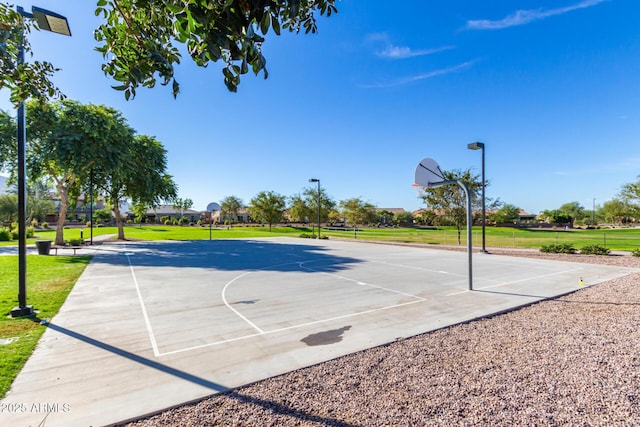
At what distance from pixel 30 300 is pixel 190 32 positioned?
814cm

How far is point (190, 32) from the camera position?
1.89 meters

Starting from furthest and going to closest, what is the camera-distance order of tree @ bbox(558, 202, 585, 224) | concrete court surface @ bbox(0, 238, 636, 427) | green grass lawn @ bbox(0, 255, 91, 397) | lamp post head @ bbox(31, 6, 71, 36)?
tree @ bbox(558, 202, 585, 224) → lamp post head @ bbox(31, 6, 71, 36) → green grass lawn @ bbox(0, 255, 91, 397) → concrete court surface @ bbox(0, 238, 636, 427)

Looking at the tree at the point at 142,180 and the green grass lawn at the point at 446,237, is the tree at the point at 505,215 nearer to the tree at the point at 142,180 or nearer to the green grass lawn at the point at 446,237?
the green grass lawn at the point at 446,237

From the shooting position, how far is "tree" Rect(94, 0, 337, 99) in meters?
1.73

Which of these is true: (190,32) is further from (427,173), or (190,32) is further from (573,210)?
(573,210)

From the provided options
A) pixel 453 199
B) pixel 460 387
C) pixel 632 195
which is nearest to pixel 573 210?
pixel 632 195

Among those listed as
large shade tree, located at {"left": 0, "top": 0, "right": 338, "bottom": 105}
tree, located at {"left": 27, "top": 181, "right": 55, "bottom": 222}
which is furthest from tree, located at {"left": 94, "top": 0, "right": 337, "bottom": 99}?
tree, located at {"left": 27, "top": 181, "right": 55, "bottom": 222}

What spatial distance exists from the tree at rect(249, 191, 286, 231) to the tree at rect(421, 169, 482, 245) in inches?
1223

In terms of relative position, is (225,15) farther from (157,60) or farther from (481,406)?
(481,406)

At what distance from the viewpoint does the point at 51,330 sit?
16.7 feet

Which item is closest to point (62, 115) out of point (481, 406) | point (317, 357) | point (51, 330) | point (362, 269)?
point (51, 330)

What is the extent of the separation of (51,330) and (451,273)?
1060 centimetres

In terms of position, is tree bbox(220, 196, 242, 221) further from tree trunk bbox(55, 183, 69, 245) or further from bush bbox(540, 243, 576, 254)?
bush bbox(540, 243, 576, 254)

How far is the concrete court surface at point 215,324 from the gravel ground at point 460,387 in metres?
0.38
